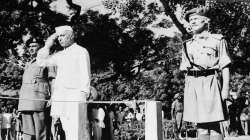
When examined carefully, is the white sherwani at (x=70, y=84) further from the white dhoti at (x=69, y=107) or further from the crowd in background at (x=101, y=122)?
the crowd in background at (x=101, y=122)

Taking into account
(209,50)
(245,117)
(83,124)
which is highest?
(209,50)

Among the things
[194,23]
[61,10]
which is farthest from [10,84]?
[194,23]

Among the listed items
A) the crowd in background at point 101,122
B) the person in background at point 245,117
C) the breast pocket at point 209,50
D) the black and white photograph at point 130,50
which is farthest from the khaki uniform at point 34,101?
the person in background at point 245,117

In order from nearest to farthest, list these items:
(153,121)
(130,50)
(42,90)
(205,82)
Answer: (153,121)
(205,82)
(42,90)
(130,50)

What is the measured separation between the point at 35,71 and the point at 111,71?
14.6 m

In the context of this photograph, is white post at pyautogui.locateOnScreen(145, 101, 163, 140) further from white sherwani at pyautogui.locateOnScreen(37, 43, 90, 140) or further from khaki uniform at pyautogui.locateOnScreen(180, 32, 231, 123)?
white sherwani at pyautogui.locateOnScreen(37, 43, 90, 140)

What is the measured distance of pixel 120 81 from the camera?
2086 centimetres

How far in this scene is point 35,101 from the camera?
5.90 meters

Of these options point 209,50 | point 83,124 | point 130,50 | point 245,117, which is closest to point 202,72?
point 209,50

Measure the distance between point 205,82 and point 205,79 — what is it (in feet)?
0.10

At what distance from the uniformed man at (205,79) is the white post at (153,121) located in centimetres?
71

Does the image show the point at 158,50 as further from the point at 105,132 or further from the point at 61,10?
the point at 105,132

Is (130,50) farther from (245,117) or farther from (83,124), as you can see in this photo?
(83,124)

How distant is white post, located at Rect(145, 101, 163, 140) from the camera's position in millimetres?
4062
